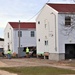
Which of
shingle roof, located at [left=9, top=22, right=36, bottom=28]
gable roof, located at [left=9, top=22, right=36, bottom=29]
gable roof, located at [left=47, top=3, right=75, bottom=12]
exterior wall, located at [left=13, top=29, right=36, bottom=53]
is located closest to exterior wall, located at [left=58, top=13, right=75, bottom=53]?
gable roof, located at [left=47, top=3, right=75, bottom=12]

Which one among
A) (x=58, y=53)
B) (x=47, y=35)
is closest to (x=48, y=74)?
(x=58, y=53)

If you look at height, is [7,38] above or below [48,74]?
above

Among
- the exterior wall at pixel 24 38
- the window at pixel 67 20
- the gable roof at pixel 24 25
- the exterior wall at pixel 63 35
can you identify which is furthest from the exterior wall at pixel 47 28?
the gable roof at pixel 24 25

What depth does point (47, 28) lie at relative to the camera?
171ft

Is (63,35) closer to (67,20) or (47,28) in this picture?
(67,20)

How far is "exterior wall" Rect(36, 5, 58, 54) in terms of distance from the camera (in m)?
48.9

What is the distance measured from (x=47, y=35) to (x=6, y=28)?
26.8 m

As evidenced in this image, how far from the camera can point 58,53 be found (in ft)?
156

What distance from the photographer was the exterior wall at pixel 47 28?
161ft

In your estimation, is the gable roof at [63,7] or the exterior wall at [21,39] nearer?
the gable roof at [63,7]

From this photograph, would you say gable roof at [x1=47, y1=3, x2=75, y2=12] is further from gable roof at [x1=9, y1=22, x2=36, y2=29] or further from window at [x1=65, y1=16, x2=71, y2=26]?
gable roof at [x1=9, y1=22, x2=36, y2=29]

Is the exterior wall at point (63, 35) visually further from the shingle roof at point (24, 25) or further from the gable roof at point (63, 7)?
the shingle roof at point (24, 25)

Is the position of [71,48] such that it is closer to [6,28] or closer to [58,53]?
[58,53]

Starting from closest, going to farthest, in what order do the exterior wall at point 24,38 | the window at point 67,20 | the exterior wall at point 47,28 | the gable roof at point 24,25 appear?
1. the window at point 67,20
2. the exterior wall at point 47,28
3. the exterior wall at point 24,38
4. the gable roof at point 24,25
